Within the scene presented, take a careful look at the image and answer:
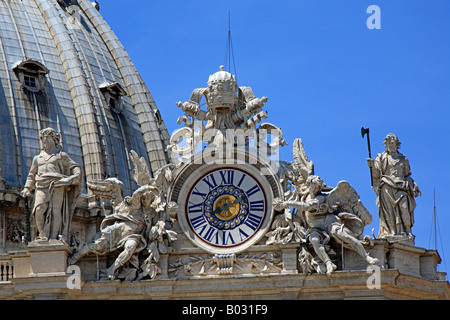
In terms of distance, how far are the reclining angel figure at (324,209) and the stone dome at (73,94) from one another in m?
28.7

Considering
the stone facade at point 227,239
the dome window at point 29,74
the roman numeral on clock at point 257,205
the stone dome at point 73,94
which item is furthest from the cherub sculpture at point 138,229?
the dome window at point 29,74

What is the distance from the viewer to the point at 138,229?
50594mm

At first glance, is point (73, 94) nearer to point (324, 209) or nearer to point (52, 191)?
point (52, 191)

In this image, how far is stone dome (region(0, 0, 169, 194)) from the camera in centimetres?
8075

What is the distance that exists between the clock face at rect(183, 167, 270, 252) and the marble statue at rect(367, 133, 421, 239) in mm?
3294

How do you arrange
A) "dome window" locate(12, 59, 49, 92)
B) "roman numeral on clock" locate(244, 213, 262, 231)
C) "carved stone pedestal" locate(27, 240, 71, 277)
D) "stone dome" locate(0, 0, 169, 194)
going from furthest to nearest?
"dome window" locate(12, 59, 49, 92), "stone dome" locate(0, 0, 169, 194), "roman numeral on clock" locate(244, 213, 262, 231), "carved stone pedestal" locate(27, 240, 71, 277)

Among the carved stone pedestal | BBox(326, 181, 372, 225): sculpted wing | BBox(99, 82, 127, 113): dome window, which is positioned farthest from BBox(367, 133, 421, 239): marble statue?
BBox(99, 82, 127, 113): dome window

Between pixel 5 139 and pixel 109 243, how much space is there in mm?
29340

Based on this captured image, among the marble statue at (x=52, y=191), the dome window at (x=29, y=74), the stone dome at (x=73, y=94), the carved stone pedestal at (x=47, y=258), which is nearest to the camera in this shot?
the carved stone pedestal at (x=47, y=258)

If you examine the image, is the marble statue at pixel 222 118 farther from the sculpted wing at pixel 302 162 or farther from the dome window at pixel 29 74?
the dome window at pixel 29 74

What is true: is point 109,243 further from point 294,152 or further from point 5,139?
point 5,139

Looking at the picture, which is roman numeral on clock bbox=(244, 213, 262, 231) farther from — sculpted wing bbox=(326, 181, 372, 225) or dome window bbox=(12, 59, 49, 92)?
dome window bbox=(12, 59, 49, 92)

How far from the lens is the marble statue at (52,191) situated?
50.7 metres

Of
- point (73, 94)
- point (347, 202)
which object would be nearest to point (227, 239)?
point (347, 202)
